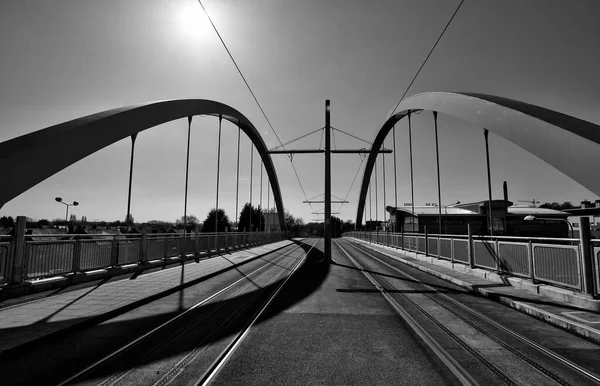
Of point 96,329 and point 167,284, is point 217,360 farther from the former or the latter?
point 167,284

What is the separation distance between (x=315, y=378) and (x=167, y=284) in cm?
703

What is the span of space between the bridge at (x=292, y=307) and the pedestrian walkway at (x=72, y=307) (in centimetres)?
4

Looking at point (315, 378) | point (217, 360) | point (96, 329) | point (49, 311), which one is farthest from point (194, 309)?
point (315, 378)

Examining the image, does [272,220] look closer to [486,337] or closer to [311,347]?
[486,337]

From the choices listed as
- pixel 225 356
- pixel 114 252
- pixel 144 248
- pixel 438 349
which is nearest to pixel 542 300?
pixel 438 349

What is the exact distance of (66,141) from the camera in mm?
9883

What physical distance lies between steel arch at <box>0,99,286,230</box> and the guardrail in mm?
1362

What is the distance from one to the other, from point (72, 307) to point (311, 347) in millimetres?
4872

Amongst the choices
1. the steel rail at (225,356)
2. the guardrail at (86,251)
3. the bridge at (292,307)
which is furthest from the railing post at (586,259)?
the guardrail at (86,251)

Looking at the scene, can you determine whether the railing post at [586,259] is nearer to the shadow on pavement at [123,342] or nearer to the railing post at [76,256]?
the shadow on pavement at [123,342]

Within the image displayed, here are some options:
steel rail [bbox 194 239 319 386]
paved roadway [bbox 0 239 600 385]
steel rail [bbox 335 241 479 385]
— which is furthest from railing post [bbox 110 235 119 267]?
steel rail [bbox 335 241 479 385]

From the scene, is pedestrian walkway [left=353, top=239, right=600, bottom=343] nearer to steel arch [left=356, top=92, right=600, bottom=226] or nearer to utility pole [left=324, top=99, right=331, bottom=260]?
steel arch [left=356, top=92, right=600, bottom=226]

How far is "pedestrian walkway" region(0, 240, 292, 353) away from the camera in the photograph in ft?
16.4

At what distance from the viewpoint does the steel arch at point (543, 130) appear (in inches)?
358
